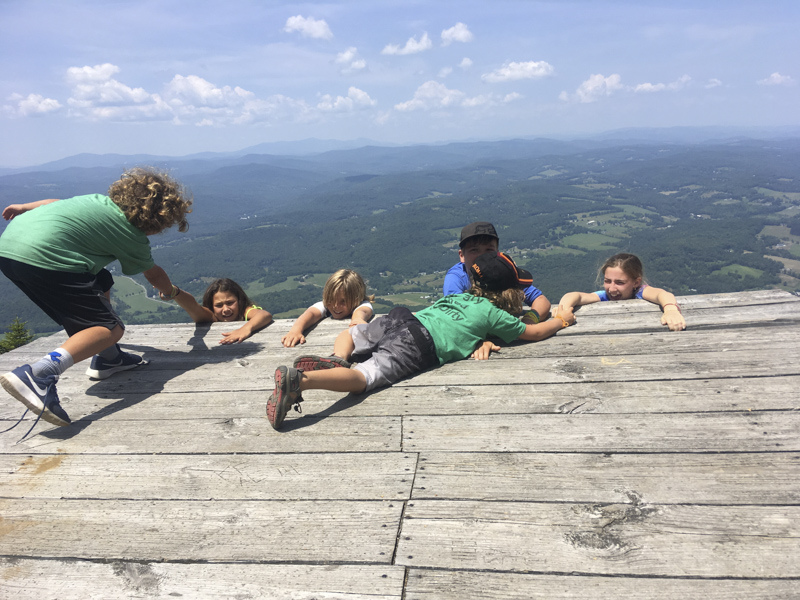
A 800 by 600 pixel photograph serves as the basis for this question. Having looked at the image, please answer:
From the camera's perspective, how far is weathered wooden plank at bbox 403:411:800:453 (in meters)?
2.22

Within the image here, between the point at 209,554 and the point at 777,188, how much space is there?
211 meters

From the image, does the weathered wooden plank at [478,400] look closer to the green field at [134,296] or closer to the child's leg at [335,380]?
the child's leg at [335,380]

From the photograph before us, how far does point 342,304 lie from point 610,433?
2.70 meters

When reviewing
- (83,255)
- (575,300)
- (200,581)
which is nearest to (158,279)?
(83,255)

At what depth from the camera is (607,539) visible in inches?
66.4

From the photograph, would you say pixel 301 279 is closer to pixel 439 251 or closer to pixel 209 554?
pixel 439 251

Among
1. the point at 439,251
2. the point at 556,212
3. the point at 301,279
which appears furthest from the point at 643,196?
the point at 301,279

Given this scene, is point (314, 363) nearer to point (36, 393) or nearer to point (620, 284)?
point (36, 393)

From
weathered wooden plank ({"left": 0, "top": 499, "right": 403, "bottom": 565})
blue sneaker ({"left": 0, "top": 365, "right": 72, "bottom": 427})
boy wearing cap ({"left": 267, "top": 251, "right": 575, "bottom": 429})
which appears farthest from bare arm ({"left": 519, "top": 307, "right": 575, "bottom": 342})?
blue sneaker ({"left": 0, "top": 365, "right": 72, "bottom": 427})

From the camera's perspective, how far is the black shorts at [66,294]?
3.13 meters

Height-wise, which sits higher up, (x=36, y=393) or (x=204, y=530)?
(x=36, y=393)

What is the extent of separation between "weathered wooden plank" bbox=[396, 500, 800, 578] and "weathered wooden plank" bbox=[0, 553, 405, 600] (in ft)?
0.55

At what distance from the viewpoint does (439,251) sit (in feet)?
427

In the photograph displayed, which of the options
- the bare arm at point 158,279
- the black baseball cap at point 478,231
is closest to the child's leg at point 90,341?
the bare arm at point 158,279
